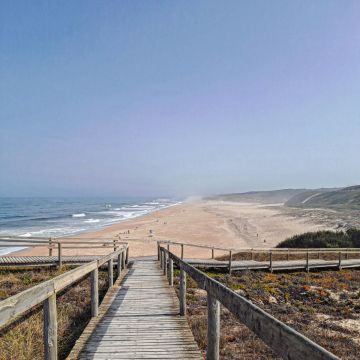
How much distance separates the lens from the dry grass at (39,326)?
5.12 meters

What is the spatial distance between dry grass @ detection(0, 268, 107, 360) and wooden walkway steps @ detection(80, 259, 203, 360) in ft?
2.05

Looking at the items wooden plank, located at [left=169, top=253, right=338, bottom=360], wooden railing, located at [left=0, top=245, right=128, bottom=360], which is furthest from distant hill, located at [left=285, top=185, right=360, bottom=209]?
wooden railing, located at [left=0, top=245, right=128, bottom=360]

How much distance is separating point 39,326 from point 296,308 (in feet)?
24.3

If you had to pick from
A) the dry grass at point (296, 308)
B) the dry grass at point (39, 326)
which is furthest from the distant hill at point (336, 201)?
the dry grass at point (39, 326)

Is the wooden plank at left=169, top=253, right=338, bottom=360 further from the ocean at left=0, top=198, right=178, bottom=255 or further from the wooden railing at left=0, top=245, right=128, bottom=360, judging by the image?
the ocean at left=0, top=198, right=178, bottom=255

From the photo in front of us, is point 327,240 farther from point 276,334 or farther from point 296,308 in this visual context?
point 276,334

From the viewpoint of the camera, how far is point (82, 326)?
6.60m

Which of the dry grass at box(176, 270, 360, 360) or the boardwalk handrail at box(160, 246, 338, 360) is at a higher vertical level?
the boardwalk handrail at box(160, 246, 338, 360)

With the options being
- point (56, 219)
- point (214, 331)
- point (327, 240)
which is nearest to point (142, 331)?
point (214, 331)

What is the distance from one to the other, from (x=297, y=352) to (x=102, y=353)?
3.32 metres

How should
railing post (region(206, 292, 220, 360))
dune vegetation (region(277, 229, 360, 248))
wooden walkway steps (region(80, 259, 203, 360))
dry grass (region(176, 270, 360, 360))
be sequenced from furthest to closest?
dune vegetation (region(277, 229, 360, 248))
dry grass (region(176, 270, 360, 360))
wooden walkway steps (region(80, 259, 203, 360))
railing post (region(206, 292, 220, 360))

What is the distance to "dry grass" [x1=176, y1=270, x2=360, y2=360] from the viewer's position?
650cm

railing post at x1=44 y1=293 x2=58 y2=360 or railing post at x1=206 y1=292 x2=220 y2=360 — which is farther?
railing post at x1=206 y1=292 x2=220 y2=360

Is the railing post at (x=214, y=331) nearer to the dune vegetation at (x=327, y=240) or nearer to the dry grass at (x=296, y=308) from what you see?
the dry grass at (x=296, y=308)
